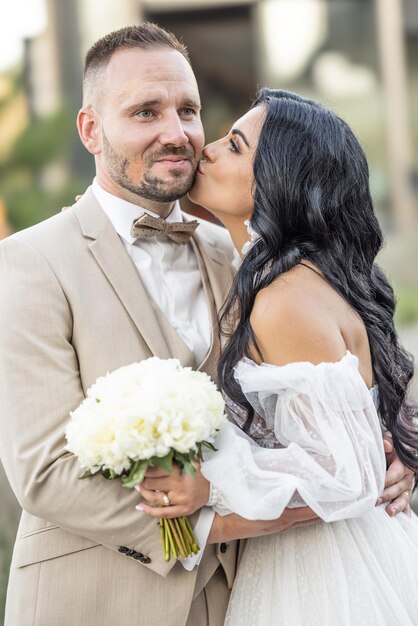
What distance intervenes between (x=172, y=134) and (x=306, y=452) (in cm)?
126

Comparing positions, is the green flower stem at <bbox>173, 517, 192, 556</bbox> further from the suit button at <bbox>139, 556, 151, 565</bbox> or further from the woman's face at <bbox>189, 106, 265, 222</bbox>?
the woman's face at <bbox>189, 106, 265, 222</bbox>

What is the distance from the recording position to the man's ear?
3.64m

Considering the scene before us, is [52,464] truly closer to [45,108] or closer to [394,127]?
[45,108]

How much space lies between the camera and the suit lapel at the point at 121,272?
3.13 metres

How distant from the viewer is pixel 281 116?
3342 mm

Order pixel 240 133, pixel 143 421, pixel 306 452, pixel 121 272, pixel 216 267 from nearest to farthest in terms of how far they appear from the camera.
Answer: pixel 143 421 → pixel 306 452 → pixel 121 272 → pixel 240 133 → pixel 216 267

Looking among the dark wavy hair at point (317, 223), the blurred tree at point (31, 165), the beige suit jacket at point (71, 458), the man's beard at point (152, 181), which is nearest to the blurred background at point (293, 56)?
the blurred tree at point (31, 165)

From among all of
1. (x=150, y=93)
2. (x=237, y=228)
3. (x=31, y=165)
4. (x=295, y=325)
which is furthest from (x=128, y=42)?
(x=31, y=165)

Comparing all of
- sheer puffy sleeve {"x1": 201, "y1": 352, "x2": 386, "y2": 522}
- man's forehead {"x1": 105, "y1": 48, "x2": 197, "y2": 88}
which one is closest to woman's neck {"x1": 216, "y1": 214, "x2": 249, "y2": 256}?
man's forehead {"x1": 105, "y1": 48, "x2": 197, "y2": 88}

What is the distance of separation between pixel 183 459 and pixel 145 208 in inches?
46.3

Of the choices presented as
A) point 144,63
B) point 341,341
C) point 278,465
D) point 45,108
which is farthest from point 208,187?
point 45,108

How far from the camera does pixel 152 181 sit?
3496 millimetres

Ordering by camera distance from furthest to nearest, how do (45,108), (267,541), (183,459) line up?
(45,108) → (267,541) → (183,459)

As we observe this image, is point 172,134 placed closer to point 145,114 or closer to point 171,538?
point 145,114
